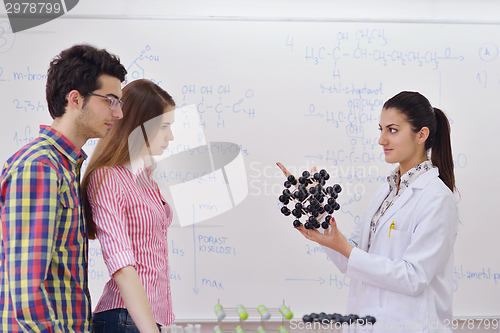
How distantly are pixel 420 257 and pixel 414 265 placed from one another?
3 centimetres

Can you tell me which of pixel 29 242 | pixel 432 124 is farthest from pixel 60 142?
pixel 432 124

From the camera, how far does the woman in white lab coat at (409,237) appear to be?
1.16 meters

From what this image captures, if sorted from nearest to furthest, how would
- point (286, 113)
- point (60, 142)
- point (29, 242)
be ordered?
point (29, 242) → point (60, 142) → point (286, 113)

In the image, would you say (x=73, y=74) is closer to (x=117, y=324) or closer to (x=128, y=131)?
(x=128, y=131)

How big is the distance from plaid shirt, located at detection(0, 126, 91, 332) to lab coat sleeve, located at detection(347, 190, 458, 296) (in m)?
0.83

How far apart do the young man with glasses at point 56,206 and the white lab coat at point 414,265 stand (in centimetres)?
82

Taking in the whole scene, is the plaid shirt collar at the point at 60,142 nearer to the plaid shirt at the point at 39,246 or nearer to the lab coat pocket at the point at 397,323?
the plaid shirt at the point at 39,246

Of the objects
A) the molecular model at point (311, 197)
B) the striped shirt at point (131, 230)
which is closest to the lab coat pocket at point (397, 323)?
the molecular model at point (311, 197)

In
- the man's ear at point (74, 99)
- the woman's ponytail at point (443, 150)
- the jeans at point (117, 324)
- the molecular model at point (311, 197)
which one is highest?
the man's ear at point (74, 99)

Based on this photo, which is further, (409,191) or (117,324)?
(409,191)

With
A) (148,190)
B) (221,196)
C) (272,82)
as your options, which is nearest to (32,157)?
(148,190)

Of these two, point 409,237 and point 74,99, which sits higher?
point 74,99

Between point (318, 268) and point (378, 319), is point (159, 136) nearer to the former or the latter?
point (378, 319)

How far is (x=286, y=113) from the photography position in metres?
2.05
